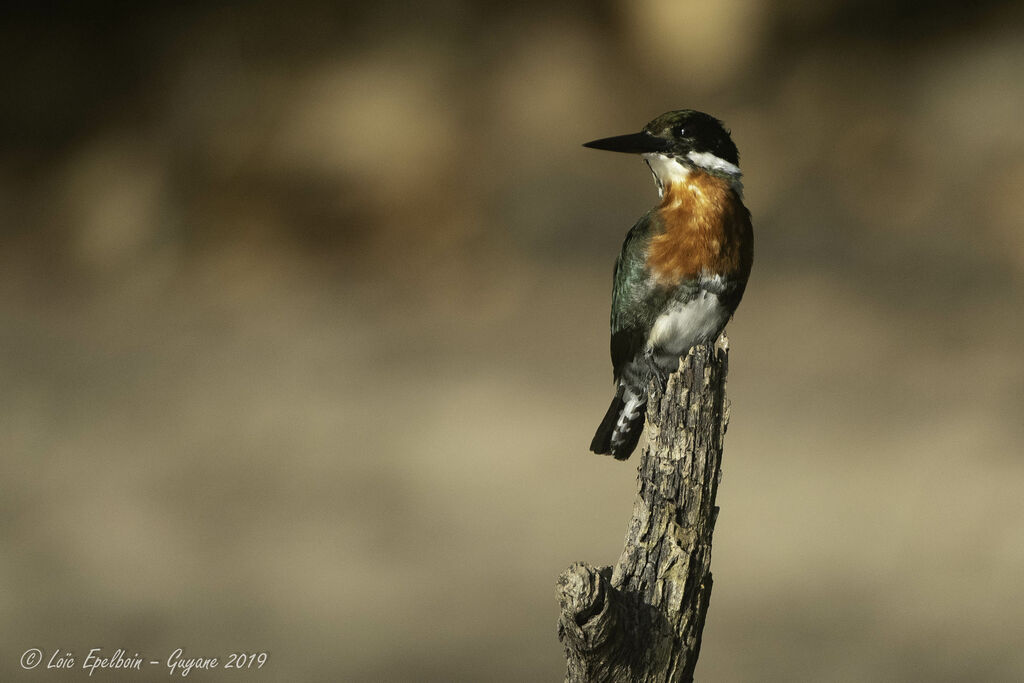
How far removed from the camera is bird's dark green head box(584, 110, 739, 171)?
254 centimetres

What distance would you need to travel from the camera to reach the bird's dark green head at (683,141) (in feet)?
8.34

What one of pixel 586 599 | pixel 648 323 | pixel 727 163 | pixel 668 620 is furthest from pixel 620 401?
pixel 586 599

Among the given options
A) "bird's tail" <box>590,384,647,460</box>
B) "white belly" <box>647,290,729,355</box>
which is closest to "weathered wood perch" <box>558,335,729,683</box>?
"white belly" <box>647,290,729,355</box>

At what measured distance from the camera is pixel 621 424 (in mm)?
2758

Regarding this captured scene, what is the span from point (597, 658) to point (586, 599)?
0.62 feet

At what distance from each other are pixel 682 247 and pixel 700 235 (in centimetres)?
6

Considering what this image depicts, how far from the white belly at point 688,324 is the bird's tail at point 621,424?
203 mm

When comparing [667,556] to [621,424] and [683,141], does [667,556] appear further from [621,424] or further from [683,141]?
[683,141]

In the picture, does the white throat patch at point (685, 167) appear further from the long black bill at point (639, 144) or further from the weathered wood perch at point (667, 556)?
the weathered wood perch at point (667, 556)

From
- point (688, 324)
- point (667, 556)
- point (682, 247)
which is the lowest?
point (667, 556)

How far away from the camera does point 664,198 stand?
262cm

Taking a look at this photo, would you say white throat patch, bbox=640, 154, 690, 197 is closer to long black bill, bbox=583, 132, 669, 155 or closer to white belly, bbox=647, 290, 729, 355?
long black bill, bbox=583, 132, 669, 155

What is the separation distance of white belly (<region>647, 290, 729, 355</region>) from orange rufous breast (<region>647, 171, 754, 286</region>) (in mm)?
80

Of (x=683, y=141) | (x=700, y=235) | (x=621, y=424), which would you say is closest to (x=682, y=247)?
(x=700, y=235)
